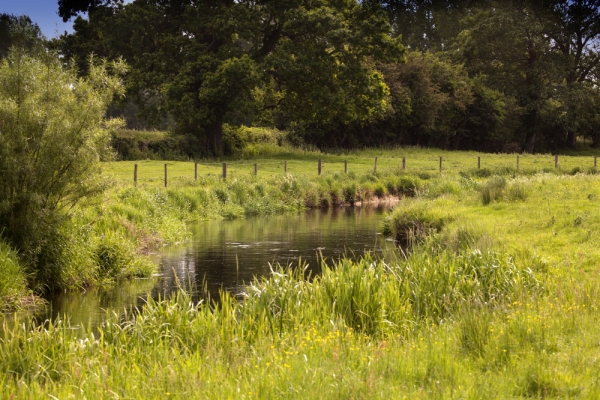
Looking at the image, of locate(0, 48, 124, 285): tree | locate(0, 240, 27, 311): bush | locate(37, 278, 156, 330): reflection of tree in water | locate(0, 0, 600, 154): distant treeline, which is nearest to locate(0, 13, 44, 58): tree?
locate(0, 48, 124, 285): tree

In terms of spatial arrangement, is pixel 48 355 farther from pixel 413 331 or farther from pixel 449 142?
pixel 449 142

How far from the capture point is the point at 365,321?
35.0 feet

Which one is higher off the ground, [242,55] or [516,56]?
[516,56]

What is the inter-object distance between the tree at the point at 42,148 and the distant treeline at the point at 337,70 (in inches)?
852

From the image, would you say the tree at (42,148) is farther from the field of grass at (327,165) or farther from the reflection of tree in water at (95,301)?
the field of grass at (327,165)

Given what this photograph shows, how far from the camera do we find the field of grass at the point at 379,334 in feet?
21.6

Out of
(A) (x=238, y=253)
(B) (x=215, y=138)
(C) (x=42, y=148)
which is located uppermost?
(B) (x=215, y=138)

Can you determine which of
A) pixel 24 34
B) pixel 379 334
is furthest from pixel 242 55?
pixel 379 334

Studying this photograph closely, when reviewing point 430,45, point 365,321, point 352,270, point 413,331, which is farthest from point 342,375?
point 430,45

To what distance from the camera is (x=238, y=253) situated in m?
20.7

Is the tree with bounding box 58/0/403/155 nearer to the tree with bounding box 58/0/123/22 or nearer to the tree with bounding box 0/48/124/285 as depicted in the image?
the tree with bounding box 58/0/123/22

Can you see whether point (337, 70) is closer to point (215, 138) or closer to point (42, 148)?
point (215, 138)

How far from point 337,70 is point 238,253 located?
3283cm

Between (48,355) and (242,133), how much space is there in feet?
164
